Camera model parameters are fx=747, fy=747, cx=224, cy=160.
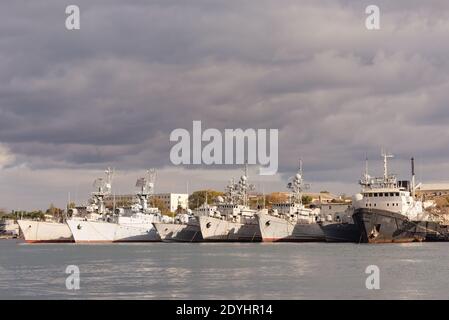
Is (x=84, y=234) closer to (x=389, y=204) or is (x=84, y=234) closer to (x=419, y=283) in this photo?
(x=389, y=204)

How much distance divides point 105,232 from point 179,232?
14.8 meters

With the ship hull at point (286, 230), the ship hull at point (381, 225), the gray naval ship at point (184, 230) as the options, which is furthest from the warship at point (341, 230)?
the gray naval ship at point (184, 230)

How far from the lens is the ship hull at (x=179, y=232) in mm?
143750

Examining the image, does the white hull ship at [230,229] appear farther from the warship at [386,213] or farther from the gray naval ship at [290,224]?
the warship at [386,213]

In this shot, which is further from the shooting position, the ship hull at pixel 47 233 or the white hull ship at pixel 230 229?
the ship hull at pixel 47 233

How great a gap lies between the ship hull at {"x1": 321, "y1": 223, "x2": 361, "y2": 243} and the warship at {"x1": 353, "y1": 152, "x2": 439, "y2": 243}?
27.4ft

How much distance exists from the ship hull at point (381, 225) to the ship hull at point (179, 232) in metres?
43.1

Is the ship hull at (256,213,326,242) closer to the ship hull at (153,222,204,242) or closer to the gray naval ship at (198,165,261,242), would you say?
the gray naval ship at (198,165,261,242)

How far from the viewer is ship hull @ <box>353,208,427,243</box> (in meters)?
107

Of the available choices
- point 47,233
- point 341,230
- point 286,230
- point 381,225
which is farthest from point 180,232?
point 381,225

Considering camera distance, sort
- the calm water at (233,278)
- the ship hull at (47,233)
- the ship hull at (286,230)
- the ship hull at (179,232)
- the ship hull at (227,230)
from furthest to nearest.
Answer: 1. the ship hull at (47,233)
2. the ship hull at (179,232)
3. the ship hull at (227,230)
4. the ship hull at (286,230)
5. the calm water at (233,278)

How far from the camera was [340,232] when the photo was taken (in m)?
127

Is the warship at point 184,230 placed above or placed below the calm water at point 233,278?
above

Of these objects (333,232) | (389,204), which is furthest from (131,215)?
(389,204)
